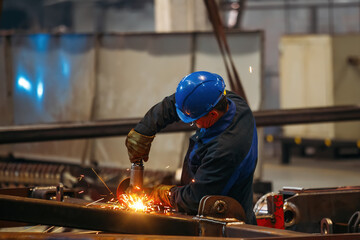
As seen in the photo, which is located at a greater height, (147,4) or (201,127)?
(147,4)

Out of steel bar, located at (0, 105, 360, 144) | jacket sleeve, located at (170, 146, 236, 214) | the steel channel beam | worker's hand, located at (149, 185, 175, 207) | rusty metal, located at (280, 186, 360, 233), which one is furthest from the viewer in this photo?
steel bar, located at (0, 105, 360, 144)

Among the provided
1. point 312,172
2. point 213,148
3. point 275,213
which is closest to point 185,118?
point 213,148

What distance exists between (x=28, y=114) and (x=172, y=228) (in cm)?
700

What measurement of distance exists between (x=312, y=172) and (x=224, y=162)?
8.89 m

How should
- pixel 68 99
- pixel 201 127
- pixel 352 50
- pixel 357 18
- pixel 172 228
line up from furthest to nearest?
pixel 357 18 < pixel 352 50 < pixel 68 99 < pixel 201 127 < pixel 172 228

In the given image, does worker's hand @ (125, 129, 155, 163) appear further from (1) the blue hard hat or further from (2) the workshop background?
(2) the workshop background

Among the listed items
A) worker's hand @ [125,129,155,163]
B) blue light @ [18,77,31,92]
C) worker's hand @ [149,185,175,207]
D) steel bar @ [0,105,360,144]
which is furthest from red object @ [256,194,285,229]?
blue light @ [18,77,31,92]

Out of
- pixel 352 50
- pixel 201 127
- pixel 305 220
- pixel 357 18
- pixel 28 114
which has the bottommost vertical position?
pixel 305 220

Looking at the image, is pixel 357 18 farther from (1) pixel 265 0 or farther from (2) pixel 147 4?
(2) pixel 147 4

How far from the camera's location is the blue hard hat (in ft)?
10.9

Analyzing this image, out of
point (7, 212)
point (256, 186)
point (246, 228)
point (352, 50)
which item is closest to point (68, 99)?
point (256, 186)

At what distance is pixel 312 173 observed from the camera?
11625 millimetres

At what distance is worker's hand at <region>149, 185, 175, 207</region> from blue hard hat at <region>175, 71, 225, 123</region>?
0.40 metres

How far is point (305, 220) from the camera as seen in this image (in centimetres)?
400
